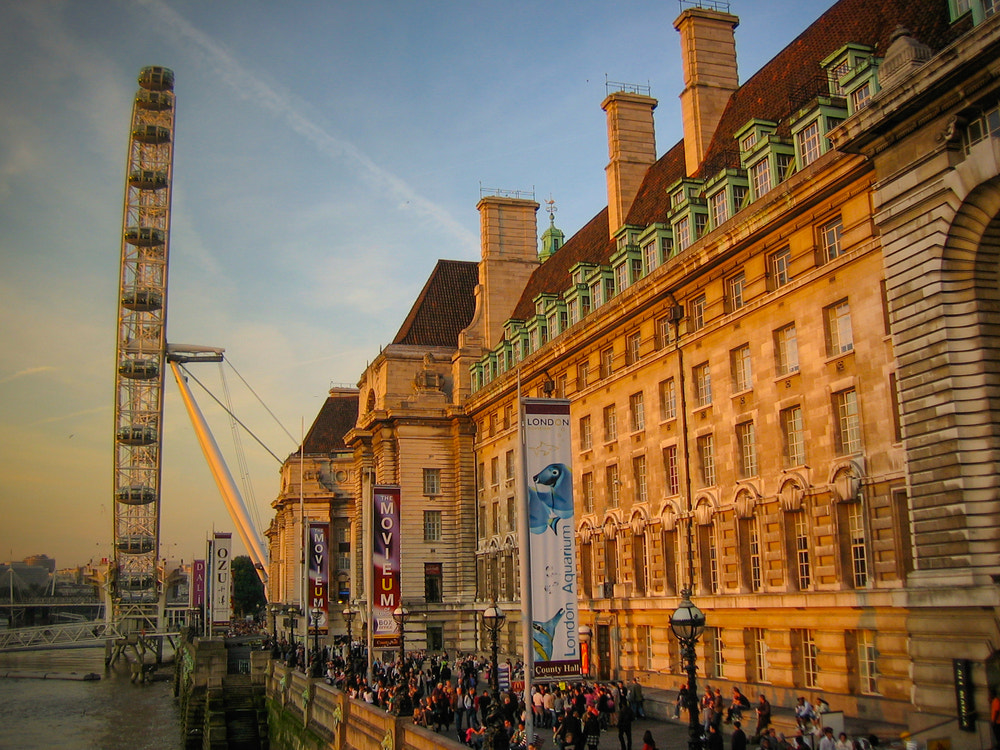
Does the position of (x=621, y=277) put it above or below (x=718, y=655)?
above

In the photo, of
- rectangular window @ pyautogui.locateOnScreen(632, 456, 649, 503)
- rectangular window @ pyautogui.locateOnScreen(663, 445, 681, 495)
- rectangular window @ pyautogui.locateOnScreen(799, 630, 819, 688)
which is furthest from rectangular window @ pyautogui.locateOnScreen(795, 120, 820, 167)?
rectangular window @ pyautogui.locateOnScreen(632, 456, 649, 503)

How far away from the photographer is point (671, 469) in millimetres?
39875

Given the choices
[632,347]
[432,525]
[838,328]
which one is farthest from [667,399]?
[432,525]

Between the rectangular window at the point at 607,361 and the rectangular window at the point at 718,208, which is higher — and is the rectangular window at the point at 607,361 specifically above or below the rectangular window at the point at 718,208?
below

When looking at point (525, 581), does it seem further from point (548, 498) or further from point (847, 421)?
point (847, 421)

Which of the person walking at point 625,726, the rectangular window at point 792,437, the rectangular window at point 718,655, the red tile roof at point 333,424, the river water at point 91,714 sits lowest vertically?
the river water at point 91,714

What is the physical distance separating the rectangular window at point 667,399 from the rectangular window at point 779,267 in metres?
7.39

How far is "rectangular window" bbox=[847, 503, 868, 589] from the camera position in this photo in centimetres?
2859

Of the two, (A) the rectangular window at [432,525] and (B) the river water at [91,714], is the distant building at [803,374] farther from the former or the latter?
(B) the river water at [91,714]

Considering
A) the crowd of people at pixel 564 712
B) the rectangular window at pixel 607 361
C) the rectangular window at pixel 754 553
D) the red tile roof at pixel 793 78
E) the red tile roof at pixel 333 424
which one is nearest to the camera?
the crowd of people at pixel 564 712

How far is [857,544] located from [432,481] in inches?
1640

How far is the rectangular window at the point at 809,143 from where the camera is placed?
104ft

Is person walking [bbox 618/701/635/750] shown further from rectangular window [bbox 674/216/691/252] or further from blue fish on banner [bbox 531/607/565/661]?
rectangular window [bbox 674/216/691/252]

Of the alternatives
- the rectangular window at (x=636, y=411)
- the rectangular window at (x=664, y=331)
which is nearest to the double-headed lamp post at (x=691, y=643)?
the rectangular window at (x=664, y=331)
